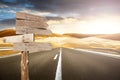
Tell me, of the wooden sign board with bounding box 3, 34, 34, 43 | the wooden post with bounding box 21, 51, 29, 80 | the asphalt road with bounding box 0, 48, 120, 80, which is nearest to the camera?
the wooden sign board with bounding box 3, 34, 34, 43

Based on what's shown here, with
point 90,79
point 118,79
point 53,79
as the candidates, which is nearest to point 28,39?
point 53,79

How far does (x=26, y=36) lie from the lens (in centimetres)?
770

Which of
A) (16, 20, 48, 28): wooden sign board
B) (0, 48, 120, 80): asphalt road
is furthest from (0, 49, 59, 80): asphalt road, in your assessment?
(16, 20, 48, 28): wooden sign board

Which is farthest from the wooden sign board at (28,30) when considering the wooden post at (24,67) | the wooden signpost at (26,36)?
the wooden post at (24,67)

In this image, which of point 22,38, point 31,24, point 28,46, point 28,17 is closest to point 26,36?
point 22,38

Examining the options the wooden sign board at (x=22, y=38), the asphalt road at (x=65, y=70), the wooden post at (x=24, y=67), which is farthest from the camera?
the asphalt road at (x=65, y=70)

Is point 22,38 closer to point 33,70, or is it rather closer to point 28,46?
point 28,46

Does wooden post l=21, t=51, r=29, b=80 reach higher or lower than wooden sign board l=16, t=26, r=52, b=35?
lower

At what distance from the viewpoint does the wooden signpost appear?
25.1 feet

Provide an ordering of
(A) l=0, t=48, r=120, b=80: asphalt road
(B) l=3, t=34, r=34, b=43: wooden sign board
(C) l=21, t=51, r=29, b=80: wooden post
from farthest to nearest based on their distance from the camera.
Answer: (A) l=0, t=48, r=120, b=80: asphalt road < (C) l=21, t=51, r=29, b=80: wooden post < (B) l=3, t=34, r=34, b=43: wooden sign board

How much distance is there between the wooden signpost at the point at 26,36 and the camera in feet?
25.1

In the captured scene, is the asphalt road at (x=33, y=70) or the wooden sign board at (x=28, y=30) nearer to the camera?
the wooden sign board at (x=28, y=30)

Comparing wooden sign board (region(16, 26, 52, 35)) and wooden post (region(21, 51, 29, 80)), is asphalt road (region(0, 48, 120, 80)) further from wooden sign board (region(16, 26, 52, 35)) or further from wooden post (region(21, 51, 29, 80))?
wooden sign board (region(16, 26, 52, 35))

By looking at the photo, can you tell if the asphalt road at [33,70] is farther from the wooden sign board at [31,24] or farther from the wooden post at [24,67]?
the wooden sign board at [31,24]
